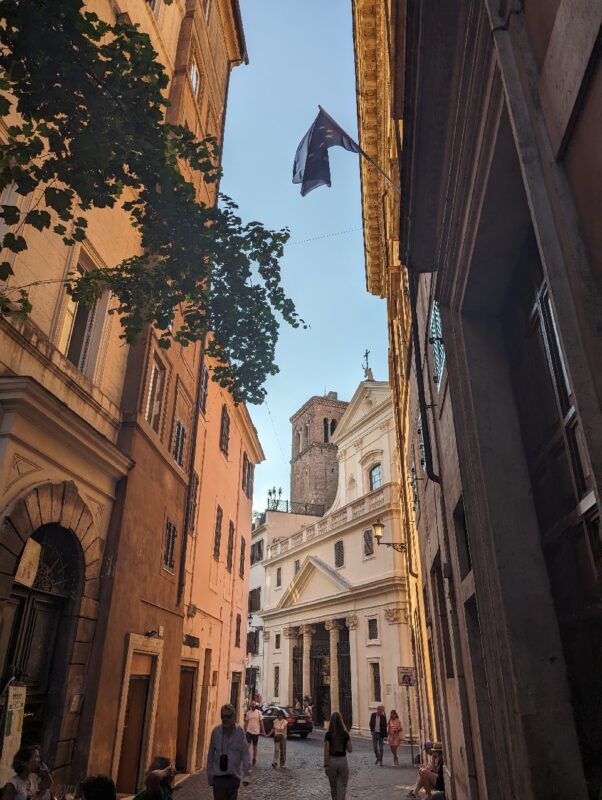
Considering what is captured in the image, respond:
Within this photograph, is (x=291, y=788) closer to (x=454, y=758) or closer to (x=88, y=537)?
(x=454, y=758)

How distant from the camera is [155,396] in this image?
11.7 metres

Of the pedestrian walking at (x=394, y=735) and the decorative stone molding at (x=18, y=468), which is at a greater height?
the decorative stone molding at (x=18, y=468)

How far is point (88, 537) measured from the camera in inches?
331

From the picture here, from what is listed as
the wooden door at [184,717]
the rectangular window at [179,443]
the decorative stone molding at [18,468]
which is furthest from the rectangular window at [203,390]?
the decorative stone molding at [18,468]

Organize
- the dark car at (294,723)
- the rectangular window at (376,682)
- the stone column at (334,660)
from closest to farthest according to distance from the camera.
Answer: the dark car at (294,723) < the rectangular window at (376,682) < the stone column at (334,660)

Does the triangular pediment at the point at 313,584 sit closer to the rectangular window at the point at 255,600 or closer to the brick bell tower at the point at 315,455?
the rectangular window at the point at 255,600

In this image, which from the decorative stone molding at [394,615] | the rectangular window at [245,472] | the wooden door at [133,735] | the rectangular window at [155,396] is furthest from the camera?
the decorative stone molding at [394,615]

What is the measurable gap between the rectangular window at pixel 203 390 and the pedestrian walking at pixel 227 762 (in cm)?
956

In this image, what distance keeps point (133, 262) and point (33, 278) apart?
1.90m

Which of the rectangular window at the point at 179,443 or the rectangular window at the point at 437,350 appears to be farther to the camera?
the rectangular window at the point at 179,443

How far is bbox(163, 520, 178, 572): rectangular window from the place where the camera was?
12144mm

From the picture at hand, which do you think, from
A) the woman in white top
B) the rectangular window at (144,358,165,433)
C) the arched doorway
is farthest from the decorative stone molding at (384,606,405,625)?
the woman in white top

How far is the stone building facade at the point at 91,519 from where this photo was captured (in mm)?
6832

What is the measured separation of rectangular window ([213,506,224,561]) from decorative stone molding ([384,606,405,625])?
1406cm
